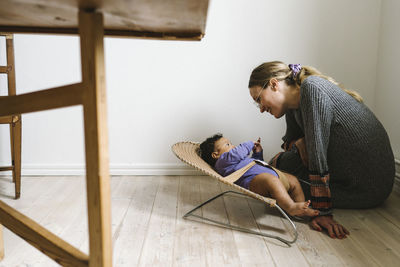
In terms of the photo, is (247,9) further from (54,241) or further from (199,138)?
(54,241)

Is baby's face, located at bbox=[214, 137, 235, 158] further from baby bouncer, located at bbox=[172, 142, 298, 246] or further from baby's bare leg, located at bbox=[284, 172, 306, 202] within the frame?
baby's bare leg, located at bbox=[284, 172, 306, 202]

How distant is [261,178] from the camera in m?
1.42

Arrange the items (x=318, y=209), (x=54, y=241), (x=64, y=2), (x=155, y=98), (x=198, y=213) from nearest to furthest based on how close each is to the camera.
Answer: (x=64, y=2)
(x=54, y=241)
(x=318, y=209)
(x=198, y=213)
(x=155, y=98)

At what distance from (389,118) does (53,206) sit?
6.21 ft

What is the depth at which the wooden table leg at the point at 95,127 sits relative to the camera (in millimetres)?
648

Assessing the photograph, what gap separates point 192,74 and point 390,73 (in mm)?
1171

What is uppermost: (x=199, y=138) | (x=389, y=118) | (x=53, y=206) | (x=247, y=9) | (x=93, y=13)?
(x=247, y=9)

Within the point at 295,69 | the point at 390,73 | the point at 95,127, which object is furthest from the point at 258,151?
the point at 95,127

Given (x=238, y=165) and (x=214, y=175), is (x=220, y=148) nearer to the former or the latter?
(x=238, y=165)

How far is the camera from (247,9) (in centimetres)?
202

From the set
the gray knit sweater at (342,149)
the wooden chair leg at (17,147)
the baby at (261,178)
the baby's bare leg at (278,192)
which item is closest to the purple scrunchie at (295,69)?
the gray knit sweater at (342,149)

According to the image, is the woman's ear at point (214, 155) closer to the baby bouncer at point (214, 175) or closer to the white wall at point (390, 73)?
the baby bouncer at point (214, 175)

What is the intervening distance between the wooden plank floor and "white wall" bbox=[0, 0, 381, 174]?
1.02ft

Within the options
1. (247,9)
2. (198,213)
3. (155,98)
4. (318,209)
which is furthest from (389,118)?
(155,98)
